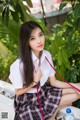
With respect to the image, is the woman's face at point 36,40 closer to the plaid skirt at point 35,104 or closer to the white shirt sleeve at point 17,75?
the white shirt sleeve at point 17,75

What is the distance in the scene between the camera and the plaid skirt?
217cm

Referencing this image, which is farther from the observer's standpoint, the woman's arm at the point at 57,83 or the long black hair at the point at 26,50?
the woman's arm at the point at 57,83

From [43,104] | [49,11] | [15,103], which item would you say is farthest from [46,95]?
[49,11]

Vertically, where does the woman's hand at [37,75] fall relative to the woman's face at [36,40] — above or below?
below

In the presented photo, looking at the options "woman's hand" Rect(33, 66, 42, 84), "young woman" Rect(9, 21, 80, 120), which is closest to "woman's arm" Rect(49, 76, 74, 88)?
"young woman" Rect(9, 21, 80, 120)

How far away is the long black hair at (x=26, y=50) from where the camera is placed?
6.86 feet

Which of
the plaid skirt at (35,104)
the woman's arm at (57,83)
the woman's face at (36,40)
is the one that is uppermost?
the woman's face at (36,40)

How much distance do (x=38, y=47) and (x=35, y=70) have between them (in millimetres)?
174

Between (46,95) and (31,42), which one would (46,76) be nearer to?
(46,95)

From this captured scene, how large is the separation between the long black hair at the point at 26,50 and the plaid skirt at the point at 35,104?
0.49 ft

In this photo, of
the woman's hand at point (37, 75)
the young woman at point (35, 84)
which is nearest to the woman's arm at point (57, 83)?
the young woman at point (35, 84)

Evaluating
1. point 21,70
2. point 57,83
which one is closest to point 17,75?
point 21,70

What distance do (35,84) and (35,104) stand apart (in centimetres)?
14

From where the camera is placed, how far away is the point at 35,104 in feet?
7.24
